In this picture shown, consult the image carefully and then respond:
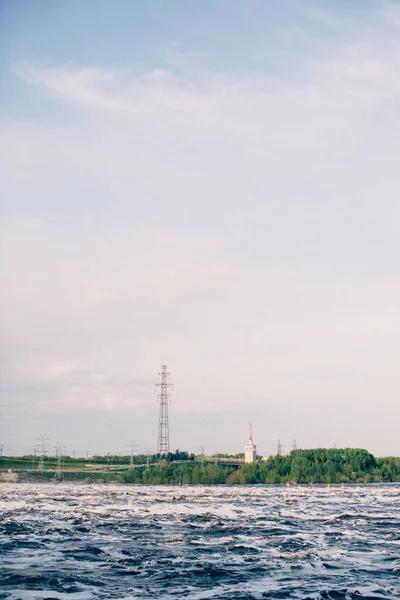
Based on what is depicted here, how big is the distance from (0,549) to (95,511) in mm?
40829

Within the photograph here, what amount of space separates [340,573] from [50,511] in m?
61.9

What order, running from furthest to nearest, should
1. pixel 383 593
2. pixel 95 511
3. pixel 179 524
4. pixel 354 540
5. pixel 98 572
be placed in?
pixel 95 511, pixel 179 524, pixel 354 540, pixel 98 572, pixel 383 593

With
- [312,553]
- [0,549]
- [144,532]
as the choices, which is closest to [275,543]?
[312,553]

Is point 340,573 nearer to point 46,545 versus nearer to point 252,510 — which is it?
point 46,545

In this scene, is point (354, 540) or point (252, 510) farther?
point (252, 510)

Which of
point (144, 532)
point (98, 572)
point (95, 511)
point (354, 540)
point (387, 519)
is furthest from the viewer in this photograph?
point (95, 511)

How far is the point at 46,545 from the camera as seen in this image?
211 ft

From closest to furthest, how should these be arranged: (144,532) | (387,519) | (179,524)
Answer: (144,532), (179,524), (387,519)

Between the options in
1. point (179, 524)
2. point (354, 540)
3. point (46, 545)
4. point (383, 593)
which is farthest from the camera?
point (179, 524)

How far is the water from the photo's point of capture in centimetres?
4519

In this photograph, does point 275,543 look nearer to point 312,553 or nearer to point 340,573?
point 312,553

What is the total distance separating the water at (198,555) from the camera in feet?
148

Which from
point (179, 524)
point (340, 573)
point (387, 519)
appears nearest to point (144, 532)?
point (179, 524)

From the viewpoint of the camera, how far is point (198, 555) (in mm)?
59406
